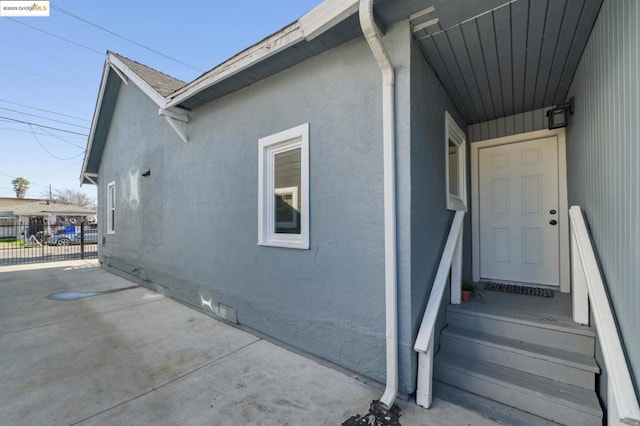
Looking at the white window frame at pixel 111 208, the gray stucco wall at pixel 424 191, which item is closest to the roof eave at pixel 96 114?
the white window frame at pixel 111 208

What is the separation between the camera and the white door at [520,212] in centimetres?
361

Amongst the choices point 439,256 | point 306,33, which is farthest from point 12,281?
point 439,256

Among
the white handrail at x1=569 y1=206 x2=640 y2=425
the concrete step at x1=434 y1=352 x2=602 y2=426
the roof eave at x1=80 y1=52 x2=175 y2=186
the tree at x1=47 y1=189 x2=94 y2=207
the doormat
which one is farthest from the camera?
the tree at x1=47 y1=189 x2=94 y2=207

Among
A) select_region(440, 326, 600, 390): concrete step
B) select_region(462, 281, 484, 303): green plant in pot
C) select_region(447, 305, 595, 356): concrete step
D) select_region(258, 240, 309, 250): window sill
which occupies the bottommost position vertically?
select_region(440, 326, 600, 390): concrete step

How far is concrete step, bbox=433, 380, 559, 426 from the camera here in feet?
6.39

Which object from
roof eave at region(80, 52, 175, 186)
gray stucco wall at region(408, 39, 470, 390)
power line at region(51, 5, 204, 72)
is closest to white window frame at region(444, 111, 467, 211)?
gray stucco wall at region(408, 39, 470, 390)

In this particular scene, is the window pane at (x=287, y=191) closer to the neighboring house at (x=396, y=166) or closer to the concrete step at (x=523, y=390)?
the neighboring house at (x=396, y=166)

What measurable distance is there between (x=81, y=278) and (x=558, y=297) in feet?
32.4

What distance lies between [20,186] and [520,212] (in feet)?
164

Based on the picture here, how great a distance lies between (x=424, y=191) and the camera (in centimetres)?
254

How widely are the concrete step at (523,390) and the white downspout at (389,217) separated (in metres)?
0.61

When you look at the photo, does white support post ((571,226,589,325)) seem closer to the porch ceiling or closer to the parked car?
the porch ceiling

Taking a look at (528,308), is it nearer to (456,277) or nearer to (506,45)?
(456,277)

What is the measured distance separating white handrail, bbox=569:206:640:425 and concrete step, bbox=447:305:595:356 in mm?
207
